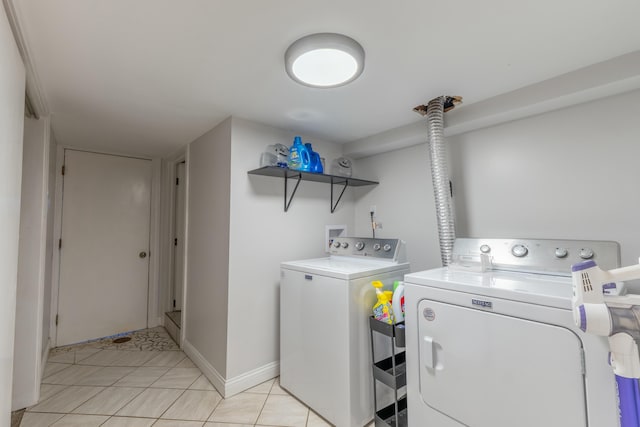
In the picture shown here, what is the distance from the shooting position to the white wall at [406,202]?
234cm

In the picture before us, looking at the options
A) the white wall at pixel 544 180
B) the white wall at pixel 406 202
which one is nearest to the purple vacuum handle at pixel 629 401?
the white wall at pixel 544 180

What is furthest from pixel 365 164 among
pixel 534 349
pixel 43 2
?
pixel 43 2

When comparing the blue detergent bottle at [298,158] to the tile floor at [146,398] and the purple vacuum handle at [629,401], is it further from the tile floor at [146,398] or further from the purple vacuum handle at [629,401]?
the purple vacuum handle at [629,401]

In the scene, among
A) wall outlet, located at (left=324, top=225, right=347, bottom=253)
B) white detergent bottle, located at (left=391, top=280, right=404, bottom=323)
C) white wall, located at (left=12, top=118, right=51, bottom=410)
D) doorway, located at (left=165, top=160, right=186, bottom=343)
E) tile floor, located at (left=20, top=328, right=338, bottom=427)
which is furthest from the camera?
doorway, located at (left=165, top=160, right=186, bottom=343)

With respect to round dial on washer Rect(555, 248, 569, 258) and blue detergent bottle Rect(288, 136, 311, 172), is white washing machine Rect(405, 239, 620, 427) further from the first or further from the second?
blue detergent bottle Rect(288, 136, 311, 172)

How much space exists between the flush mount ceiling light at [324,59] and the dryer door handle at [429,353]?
135 cm

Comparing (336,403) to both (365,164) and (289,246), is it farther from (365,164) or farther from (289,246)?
(365,164)

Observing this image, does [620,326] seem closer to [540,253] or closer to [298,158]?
[540,253]

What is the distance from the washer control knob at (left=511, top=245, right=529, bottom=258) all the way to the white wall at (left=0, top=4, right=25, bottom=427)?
2.32 meters

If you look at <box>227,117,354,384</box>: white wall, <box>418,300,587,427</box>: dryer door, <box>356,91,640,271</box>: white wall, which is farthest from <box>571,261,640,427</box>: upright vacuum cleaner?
<box>227,117,354,384</box>: white wall

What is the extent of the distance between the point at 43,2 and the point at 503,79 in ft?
7.03

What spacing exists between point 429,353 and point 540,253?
78 centimetres

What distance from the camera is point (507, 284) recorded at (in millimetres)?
1231

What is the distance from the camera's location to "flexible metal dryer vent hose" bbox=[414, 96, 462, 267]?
1851 millimetres
